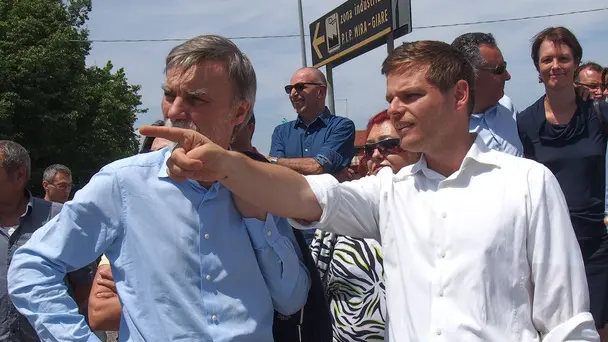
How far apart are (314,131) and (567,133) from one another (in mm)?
2038

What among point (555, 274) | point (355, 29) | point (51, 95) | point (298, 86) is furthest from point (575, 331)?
point (51, 95)

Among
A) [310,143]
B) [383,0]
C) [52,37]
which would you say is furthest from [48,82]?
[310,143]

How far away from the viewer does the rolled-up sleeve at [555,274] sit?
2053 mm

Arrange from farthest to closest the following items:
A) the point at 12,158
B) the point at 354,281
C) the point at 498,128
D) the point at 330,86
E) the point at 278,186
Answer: the point at 330,86 < the point at 12,158 < the point at 498,128 < the point at 354,281 < the point at 278,186

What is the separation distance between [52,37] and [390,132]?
27.7 meters

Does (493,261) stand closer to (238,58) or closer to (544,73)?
(238,58)

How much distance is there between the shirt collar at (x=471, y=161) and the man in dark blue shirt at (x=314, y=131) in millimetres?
2615

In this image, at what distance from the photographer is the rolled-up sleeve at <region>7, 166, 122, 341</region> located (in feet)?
6.87

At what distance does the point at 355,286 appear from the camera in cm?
270

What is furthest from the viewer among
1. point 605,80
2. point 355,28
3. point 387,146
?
point 355,28

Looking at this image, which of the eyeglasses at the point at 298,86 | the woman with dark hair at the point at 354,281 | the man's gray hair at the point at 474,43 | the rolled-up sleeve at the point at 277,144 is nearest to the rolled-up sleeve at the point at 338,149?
the eyeglasses at the point at 298,86

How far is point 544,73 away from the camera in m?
4.01

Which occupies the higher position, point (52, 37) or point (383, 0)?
point (52, 37)

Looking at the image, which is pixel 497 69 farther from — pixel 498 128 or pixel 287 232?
pixel 287 232
